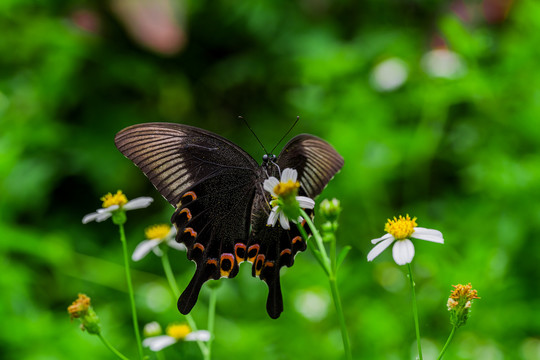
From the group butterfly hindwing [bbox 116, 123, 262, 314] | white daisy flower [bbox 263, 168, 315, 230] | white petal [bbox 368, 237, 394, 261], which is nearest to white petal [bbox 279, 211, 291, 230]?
white daisy flower [bbox 263, 168, 315, 230]

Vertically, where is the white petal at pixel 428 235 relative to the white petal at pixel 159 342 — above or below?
above

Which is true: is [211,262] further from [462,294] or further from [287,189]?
[462,294]

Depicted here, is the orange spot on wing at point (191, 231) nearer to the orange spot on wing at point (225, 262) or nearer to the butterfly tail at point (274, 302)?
the orange spot on wing at point (225, 262)

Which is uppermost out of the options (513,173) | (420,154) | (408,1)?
(408,1)

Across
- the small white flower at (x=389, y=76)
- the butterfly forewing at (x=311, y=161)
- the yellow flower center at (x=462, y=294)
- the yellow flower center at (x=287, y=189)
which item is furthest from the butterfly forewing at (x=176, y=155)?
the small white flower at (x=389, y=76)

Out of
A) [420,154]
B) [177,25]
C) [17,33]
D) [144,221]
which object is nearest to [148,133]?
[420,154]

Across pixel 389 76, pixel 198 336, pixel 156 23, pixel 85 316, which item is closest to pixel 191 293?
pixel 198 336

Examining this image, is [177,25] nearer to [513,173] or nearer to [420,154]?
[420,154]
